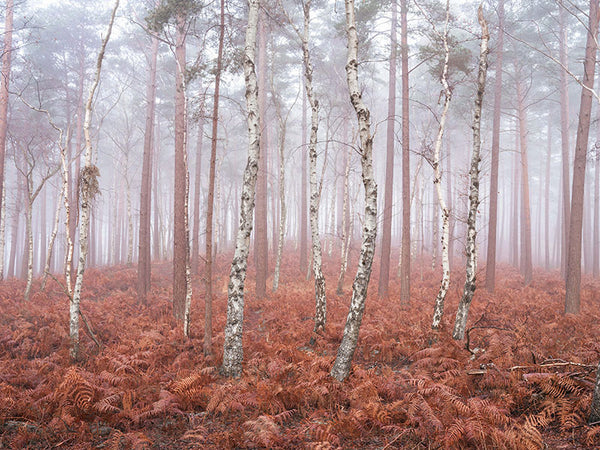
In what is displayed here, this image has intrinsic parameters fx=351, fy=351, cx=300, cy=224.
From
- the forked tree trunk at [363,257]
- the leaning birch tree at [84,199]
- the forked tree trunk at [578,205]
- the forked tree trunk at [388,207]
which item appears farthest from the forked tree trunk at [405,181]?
the leaning birch tree at [84,199]

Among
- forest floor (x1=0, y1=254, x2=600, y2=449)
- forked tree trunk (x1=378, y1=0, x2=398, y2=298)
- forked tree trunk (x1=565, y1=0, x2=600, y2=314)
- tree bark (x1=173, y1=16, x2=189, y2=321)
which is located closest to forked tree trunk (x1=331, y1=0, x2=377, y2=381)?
forest floor (x1=0, y1=254, x2=600, y2=449)

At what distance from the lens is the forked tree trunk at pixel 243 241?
707 cm

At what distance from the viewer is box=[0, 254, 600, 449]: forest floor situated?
15.0 feet

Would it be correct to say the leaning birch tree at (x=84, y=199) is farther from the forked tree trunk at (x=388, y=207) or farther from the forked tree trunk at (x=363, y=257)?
the forked tree trunk at (x=388, y=207)

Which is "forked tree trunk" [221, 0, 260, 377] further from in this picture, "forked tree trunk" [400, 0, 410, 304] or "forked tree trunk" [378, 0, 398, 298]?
"forked tree trunk" [378, 0, 398, 298]

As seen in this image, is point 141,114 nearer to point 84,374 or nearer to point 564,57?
point 84,374

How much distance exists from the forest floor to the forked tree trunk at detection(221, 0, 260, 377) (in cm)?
42

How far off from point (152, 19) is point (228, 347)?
9.66 m

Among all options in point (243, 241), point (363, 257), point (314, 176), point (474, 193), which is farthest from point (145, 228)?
point (474, 193)

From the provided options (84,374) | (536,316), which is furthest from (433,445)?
(536,316)

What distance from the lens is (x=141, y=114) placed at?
96.4 ft

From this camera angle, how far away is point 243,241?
23.2ft

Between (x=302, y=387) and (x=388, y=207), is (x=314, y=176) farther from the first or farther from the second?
(x=302, y=387)

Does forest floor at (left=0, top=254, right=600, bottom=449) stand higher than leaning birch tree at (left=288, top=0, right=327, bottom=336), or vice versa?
leaning birch tree at (left=288, top=0, right=327, bottom=336)
